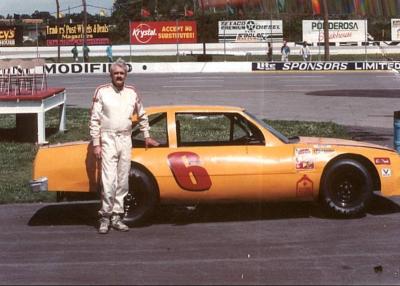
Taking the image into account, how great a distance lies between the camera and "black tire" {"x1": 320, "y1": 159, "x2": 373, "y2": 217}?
7340 mm

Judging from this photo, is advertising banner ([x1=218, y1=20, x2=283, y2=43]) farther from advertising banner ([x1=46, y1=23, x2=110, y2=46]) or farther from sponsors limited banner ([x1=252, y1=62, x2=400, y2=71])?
sponsors limited banner ([x1=252, y1=62, x2=400, y2=71])

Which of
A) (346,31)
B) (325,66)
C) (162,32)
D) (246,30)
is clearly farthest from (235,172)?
(346,31)

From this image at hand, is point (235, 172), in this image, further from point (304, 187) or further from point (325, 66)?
point (325, 66)

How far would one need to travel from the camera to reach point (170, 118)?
7.53m

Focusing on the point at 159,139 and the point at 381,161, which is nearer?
the point at 381,161

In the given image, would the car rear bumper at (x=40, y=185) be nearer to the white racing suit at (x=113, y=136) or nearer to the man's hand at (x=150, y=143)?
the white racing suit at (x=113, y=136)

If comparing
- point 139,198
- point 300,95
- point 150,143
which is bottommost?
point 139,198

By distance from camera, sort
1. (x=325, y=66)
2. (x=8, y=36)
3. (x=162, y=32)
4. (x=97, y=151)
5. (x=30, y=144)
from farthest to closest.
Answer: (x=8, y=36) → (x=162, y=32) → (x=325, y=66) → (x=30, y=144) → (x=97, y=151)

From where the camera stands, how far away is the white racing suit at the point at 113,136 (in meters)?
6.84

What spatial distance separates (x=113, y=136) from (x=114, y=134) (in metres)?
0.02

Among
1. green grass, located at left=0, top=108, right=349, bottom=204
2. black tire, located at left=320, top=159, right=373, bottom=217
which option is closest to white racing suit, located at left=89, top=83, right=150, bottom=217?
black tire, located at left=320, top=159, right=373, bottom=217

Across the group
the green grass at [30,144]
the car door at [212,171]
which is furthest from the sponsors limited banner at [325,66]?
the car door at [212,171]

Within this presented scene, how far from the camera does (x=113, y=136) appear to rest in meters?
6.84

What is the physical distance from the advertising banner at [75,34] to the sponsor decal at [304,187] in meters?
63.8
